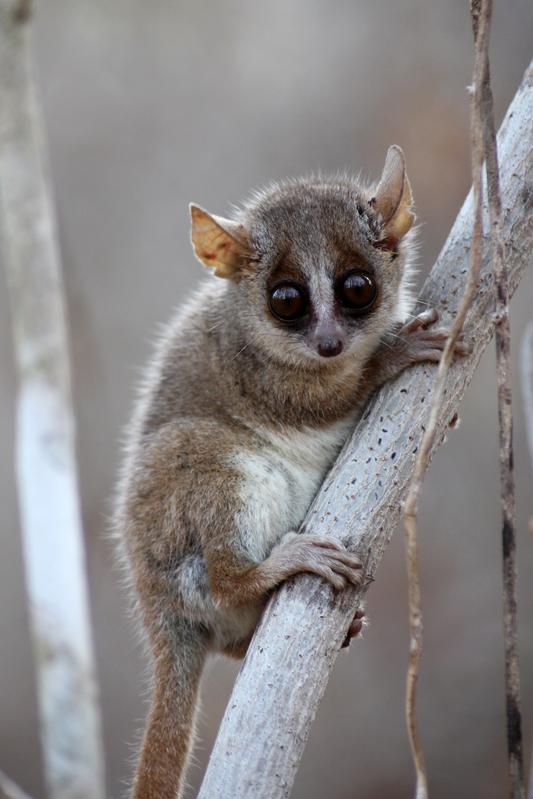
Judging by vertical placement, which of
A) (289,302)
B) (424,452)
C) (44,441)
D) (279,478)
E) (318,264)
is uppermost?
(318,264)

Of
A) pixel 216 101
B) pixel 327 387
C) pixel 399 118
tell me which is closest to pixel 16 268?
pixel 327 387

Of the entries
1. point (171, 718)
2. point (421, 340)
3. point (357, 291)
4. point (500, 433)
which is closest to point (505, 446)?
point (500, 433)

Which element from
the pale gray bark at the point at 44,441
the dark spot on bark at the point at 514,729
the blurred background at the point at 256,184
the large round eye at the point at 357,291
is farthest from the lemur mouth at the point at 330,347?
the blurred background at the point at 256,184

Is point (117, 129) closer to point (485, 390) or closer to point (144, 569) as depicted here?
point (485, 390)

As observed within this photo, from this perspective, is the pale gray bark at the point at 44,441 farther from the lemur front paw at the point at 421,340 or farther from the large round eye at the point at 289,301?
the lemur front paw at the point at 421,340

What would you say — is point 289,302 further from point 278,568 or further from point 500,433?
point 500,433

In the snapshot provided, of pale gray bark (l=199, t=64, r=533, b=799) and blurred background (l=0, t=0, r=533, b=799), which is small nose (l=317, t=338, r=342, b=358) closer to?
pale gray bark (l=199, t=64, r=533, b=799)
